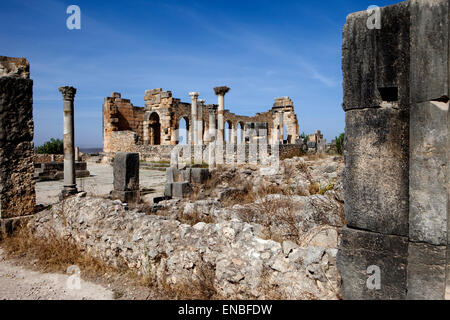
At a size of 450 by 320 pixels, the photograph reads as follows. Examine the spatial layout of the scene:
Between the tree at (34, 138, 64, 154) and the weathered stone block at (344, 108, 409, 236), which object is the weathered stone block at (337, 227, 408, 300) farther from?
the tree at (34, 138, 64, 154)

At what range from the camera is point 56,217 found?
5945mm

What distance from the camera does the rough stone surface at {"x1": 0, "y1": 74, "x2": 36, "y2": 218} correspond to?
5863 mm

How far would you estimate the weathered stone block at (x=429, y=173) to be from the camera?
203cm

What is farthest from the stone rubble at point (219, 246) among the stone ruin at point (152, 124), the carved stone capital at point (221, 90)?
the stone ruin at point (152, 124)

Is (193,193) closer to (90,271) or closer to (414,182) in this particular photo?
(90,271)

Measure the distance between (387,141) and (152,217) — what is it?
3605mm

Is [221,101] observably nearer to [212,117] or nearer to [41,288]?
[212,117]

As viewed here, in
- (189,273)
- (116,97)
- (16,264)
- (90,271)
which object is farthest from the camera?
(116,97)

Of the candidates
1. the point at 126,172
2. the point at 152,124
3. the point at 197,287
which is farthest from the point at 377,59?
the point at 152,124

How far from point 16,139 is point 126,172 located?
2.58 m

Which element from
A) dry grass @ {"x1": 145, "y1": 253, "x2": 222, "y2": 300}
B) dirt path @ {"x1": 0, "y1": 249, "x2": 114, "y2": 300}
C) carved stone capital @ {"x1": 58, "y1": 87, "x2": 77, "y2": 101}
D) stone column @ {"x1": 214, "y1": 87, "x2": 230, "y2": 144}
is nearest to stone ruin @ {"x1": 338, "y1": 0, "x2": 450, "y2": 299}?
dry grass @ {"x1": 145, "y1": 253, "x2": 222, "y2": 300}

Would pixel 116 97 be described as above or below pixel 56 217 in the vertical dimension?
above

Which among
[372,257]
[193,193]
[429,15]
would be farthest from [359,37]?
[193,193]

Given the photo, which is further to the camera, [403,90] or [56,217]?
[56,217]
